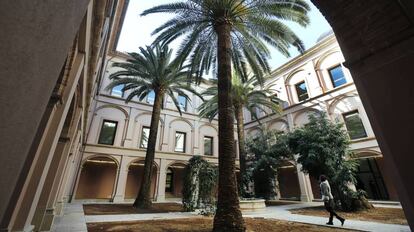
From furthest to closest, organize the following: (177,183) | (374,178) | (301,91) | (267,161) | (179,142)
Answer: (179,142) < (177,183) < (301,91) < (267,161) < (374,178)

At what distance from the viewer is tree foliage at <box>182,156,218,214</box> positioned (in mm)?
12634

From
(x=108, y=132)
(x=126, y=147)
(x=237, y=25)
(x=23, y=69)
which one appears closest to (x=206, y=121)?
(x=126, y=147)

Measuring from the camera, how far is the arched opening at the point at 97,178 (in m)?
19.4

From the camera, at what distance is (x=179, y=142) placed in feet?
78.5

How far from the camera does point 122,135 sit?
67.3 ft

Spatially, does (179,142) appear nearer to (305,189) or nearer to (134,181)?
(134,181)

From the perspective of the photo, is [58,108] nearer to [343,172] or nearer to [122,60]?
[343,172]

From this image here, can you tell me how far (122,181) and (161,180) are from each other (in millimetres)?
3708

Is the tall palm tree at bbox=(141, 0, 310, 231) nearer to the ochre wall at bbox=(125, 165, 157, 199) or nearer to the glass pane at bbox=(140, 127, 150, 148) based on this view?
the glass pane at bbox=(140, 127, 150, 148)

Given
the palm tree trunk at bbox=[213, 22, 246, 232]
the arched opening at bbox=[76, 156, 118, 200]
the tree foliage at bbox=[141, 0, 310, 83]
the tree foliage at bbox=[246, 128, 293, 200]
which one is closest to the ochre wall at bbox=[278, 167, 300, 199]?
the tree foliage at bbox=[246, 128, 293, 200]

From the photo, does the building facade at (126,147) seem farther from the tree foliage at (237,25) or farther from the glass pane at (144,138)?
the tree foliage at (237,25)

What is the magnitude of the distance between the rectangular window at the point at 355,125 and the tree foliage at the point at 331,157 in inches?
177

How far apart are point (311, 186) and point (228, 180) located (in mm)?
15927

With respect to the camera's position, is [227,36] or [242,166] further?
[242,166]
